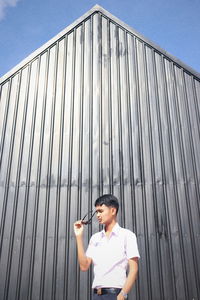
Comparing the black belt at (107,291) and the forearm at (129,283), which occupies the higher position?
the forearm at (129,283)

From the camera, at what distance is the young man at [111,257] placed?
2926 millimetres

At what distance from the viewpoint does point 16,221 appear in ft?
17.7

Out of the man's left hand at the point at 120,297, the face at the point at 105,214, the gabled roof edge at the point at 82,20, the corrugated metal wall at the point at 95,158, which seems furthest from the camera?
the gabled roof edge at the point at 82,20

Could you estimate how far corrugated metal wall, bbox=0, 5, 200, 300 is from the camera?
16.4 feet

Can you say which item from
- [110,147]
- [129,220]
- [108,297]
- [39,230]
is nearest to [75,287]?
[39,230]

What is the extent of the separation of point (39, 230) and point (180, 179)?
310 centimetres

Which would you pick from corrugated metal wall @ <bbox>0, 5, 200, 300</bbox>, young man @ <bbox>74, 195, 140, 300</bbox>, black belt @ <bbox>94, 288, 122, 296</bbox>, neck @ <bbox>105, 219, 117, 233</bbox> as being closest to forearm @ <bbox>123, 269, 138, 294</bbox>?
young man @ <bbox>74, 195, 140, 300</bbox>

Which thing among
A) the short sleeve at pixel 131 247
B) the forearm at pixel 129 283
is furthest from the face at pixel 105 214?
the forearm at pixel 129 283

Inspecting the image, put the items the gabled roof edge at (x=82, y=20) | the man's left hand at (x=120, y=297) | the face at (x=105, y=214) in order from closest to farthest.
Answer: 1. the man's left hand at (x=120, y=297)
2. the face at (x=105, y=214)
3. the gabled roof edge at (x=82, y=20)

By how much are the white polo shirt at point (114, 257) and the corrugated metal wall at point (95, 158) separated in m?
2.06

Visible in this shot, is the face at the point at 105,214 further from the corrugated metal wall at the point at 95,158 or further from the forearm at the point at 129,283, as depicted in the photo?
the corrugated metal wall at the point at 95,158

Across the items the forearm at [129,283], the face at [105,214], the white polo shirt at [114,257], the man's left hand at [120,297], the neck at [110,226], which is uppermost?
the face at [105,214]

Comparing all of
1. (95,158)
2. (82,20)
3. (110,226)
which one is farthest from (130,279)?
(82,20)

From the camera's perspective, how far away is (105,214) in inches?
132
